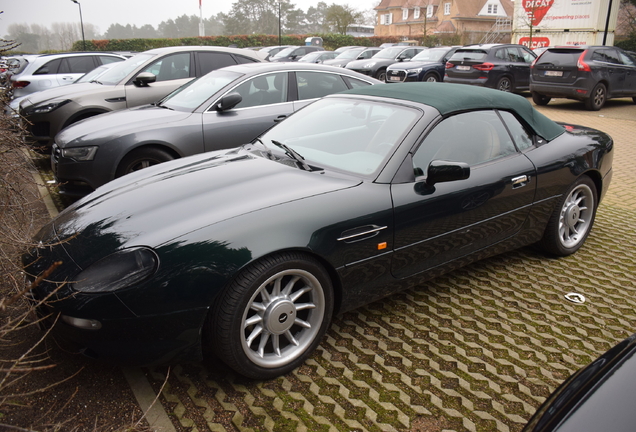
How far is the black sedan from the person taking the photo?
2.48 m

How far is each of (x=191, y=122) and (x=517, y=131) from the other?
139 inches

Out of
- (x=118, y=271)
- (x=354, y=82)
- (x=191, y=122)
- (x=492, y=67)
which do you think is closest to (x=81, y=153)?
(x=191, y=122)

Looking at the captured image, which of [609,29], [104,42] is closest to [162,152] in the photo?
[609,29]

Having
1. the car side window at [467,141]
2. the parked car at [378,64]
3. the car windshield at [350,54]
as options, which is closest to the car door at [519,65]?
the parked car at [378,64]

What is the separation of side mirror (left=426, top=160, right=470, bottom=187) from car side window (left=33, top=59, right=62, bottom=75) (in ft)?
38.5

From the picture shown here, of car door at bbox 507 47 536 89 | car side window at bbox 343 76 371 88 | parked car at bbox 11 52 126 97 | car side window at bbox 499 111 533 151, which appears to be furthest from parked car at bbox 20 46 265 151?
car door at bbox 507 47 536 89

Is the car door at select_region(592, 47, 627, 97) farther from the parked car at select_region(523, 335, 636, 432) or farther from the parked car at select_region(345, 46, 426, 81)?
the parked car at select_region(523, 335, 636, 432)

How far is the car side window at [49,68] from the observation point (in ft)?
39.3

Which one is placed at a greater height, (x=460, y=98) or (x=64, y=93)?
(x=460, y=98)

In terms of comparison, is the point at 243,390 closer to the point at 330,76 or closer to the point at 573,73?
the point at 330,76

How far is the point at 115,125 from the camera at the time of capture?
5.63 meters

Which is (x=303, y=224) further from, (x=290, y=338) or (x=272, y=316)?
(x=290, y=338)

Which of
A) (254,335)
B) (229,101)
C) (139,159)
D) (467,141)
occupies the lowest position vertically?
(254,335)

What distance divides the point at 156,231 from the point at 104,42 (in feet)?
135
